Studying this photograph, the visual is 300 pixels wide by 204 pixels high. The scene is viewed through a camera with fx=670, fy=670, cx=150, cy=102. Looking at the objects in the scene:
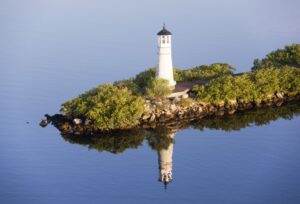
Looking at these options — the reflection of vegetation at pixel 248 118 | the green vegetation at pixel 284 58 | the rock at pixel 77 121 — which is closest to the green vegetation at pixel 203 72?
the green vegetation at pixel 284 58

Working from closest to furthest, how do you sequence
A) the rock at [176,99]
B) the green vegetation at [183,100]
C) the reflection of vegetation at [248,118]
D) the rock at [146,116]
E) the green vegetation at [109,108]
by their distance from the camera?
the green vegetation at [109,108] → the green vegetation at [183,100] → the rock at [146,116] → the reflection of vegetation at [248,118] → the rock at [176,99]

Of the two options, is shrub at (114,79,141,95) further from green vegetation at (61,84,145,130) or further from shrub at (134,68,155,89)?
green vegetation at (61,84,145,130)

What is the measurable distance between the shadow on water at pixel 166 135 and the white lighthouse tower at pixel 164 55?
452cm

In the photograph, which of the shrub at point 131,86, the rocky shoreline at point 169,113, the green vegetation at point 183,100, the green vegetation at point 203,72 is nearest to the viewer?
the green vegetation at point 183,100

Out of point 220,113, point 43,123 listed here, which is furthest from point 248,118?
point 43,123

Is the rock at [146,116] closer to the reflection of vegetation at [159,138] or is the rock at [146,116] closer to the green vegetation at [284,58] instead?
the reflection of vegetation at [159,138]

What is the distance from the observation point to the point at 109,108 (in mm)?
47656

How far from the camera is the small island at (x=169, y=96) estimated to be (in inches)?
1875

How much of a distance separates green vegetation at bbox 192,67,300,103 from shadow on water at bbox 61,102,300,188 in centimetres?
155

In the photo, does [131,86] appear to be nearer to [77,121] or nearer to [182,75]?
[182,75]

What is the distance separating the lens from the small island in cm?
4762

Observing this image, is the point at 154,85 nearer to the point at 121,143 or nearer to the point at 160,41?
the point at 160,41

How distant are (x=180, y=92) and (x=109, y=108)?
6.88 m

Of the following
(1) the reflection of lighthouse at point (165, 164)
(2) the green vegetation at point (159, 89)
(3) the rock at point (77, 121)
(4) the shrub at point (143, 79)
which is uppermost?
(4) the shrub at point (143, 79)
